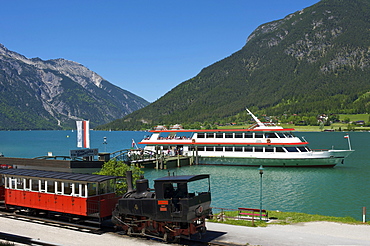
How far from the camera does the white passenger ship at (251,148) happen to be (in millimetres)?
60031

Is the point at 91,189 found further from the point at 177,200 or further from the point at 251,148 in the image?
the point at 251,148

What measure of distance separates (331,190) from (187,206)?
102ft

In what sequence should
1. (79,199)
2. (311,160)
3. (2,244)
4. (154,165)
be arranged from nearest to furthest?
(2,244) < (79,199) < (311,160) < (154,165)

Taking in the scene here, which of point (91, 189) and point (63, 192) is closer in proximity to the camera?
point (91, 189)

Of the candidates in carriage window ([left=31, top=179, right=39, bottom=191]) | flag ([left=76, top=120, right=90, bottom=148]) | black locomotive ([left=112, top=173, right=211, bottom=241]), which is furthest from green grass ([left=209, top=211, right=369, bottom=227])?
flag ([left=76, top=120, right=90, bottom=148])

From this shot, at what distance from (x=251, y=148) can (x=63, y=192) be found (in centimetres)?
4779

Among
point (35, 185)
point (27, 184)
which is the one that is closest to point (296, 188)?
point (35, 185)

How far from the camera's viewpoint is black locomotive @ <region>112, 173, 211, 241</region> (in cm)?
1656

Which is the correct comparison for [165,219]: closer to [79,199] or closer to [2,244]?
[79,199]

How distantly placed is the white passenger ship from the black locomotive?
4608 cm

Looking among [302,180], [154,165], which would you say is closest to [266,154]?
[302,180]

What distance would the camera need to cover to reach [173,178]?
17.1 metres

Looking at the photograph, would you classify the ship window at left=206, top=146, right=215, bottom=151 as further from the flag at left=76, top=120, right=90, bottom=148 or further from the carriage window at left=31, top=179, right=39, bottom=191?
the carriage window at left=31, top=179, right=39, bottom=191

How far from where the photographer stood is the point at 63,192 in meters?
20.2
